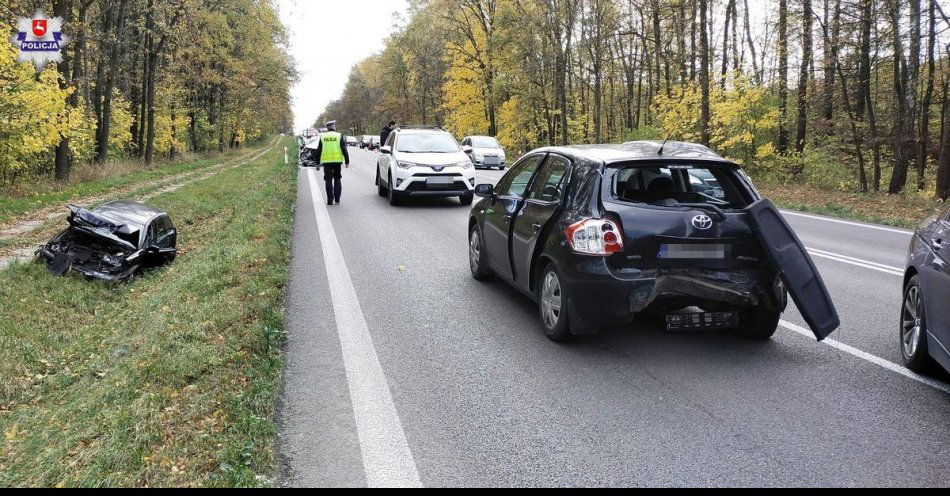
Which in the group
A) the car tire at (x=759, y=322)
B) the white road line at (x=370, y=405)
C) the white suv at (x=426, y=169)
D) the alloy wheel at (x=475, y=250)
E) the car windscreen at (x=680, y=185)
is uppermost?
the white suv at (x=426, y=169)

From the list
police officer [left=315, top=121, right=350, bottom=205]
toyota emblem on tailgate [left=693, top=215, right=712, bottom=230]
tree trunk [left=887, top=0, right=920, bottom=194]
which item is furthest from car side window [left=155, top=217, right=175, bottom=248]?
tree trunk [left=887, top=0, right=920, bottom=194]

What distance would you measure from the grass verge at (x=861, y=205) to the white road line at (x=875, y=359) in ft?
26.8

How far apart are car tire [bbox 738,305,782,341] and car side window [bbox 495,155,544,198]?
2253 millimetres

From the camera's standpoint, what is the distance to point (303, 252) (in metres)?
9.30

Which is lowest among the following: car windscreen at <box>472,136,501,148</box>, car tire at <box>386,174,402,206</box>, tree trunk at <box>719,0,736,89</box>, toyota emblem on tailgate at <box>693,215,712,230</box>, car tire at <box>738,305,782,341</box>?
car tire at <box>738,305,782,341</box>

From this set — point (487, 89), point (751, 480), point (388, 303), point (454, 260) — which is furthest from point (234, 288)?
point (487, 89)

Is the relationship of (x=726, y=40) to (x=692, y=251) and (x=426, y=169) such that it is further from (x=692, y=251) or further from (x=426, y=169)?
(x=692, y=251)

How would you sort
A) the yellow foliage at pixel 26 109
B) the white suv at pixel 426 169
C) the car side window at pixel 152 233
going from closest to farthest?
the car side window at pixel 152 233 → the white suv at pixel 426 169 → the yellow foliage at pixel 26 109

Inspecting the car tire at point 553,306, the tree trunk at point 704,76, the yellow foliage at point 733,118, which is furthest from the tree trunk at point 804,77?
the car tire at point 553,306

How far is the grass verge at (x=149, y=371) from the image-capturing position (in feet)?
11.3

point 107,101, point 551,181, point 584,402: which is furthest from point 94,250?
point 107,101

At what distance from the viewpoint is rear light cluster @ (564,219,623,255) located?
15.8 feet

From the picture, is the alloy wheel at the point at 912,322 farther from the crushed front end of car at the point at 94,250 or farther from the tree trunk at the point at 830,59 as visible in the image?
the tree trunk at the point at 830,59

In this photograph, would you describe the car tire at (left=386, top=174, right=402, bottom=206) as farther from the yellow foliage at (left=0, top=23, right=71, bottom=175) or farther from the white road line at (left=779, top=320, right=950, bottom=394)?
the white road line at (left=779, top=320, right=950, bottom=394)
